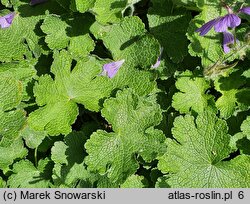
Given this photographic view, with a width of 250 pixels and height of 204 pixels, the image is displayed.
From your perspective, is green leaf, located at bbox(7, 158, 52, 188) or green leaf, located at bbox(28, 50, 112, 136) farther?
green leaf, located at bbox(7, 158, 52, 188)

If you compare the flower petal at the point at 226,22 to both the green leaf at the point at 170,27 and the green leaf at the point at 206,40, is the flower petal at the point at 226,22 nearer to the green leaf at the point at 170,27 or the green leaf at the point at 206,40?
the green leaf at the point at 206,40

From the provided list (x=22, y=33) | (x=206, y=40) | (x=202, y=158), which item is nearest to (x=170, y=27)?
(x=206, y=40)

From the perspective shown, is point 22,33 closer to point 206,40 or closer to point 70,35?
point 70,35

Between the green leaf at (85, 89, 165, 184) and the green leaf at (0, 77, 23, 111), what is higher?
the green leaf at (0, 77, 23, 111)

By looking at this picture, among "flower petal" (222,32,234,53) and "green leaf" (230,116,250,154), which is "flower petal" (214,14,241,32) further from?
"green leaf" (230,116,250,154)

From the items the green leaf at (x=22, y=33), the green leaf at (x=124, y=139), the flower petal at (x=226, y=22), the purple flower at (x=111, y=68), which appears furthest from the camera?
the green leaf at (x=22, y=33)

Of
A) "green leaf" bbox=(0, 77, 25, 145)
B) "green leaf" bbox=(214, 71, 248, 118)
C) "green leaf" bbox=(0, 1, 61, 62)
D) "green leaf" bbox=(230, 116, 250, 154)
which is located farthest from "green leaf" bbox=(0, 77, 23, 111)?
"green leaf" bbox=(230, 116, 250, 154)

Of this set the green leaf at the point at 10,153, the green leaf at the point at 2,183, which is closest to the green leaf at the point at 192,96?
the green leaf at the point at 10,153
